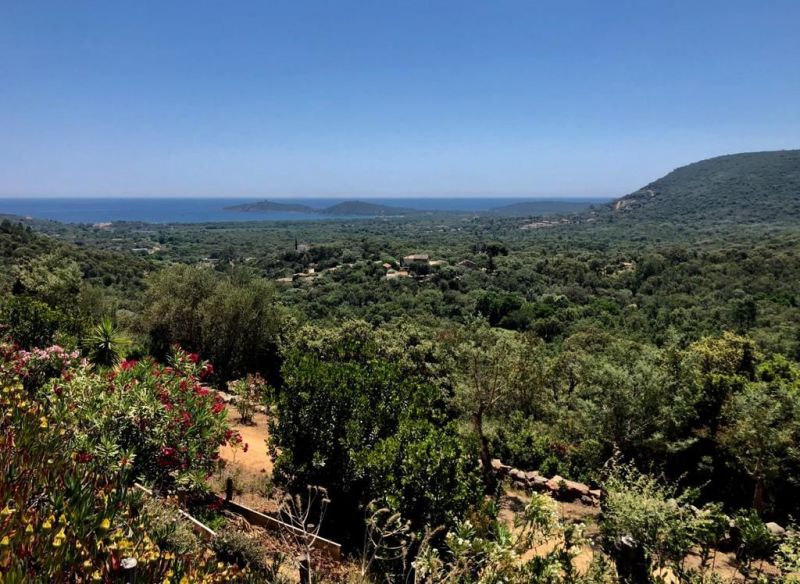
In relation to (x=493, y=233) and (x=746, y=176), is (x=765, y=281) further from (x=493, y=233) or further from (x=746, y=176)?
(x=746, y=176)

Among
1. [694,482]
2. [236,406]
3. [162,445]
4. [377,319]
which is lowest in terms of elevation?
[377,319]

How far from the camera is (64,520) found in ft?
11.1

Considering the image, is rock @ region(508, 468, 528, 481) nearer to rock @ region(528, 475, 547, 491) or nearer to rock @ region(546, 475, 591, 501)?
rock @ region(528, 475, 547, 491)

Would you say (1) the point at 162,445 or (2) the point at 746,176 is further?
(2) the point at 746,176

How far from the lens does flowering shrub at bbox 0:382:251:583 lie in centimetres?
321

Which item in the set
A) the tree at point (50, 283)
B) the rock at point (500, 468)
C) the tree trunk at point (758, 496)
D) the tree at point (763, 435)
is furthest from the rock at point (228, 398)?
the tree trunk at point (758, 496)

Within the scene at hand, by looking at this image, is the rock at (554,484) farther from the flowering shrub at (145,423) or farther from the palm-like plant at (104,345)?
the palm-like plant at (104,345)

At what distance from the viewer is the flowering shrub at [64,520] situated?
3.21 metres

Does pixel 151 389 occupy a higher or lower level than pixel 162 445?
higher

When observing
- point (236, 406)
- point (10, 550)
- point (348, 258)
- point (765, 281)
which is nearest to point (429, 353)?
point (236, 406)

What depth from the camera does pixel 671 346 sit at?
1163cm

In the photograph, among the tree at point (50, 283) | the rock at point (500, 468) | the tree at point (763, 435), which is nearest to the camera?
the tree at point (763, 435)

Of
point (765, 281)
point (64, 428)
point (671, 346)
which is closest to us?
point (64, 428)

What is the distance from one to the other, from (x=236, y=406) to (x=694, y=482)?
12.9 m
